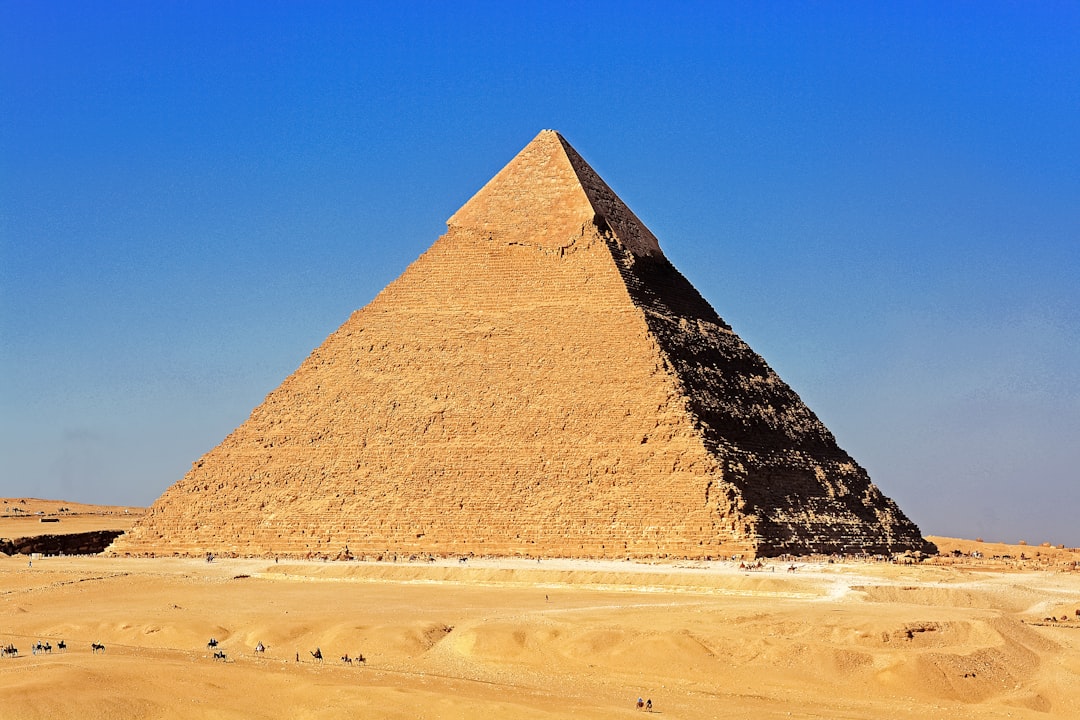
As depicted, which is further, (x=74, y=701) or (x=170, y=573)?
(x=170, y=573)

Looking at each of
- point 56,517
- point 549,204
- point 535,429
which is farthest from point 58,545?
point 56,517

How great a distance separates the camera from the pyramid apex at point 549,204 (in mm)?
47156

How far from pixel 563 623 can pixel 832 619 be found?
394 cm

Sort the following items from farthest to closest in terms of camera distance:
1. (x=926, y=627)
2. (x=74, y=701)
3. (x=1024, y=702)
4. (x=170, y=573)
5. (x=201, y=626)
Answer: (x=170, y=573) < (x=201, y=626) < (x=926, y=627) < (x=1024, y=702) < (x=74, y=701)

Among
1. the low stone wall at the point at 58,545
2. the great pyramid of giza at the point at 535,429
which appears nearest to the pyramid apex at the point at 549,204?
the great pyramid of giza at the point at 535,429

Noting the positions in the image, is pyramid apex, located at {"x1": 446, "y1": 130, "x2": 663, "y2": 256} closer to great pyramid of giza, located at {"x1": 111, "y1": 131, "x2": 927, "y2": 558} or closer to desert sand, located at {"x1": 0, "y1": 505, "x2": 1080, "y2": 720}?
great pyramid of giza, located at {"x1": 111, "y1": 131, "x2": 927, "y2": 558}

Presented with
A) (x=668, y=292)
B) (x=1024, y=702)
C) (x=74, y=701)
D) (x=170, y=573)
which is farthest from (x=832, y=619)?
(x=668, y=292)

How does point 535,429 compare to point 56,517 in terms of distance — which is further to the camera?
point 56,517

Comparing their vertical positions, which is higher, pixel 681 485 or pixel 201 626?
pixel 681 485

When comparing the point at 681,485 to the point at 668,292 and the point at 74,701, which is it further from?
the point at 74,701

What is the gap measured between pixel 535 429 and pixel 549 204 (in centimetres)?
983

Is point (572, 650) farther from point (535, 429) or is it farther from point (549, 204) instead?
Answer: point (549, 204)

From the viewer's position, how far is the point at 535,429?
136 ft

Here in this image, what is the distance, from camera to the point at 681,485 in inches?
1487
